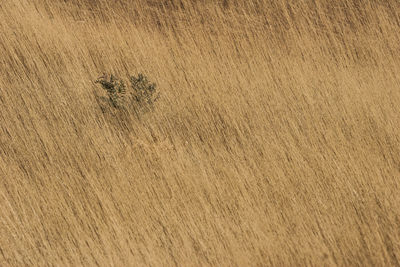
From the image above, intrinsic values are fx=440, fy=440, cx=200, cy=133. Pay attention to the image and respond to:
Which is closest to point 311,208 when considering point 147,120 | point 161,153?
point 161,153

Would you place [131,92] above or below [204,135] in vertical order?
above

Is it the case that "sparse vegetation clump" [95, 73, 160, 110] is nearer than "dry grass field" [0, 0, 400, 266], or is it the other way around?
"dry grass field" [0, 0, 400, 266]

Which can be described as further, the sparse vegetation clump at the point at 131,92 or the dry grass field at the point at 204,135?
the sparse vegetation clump at the point at 131,92

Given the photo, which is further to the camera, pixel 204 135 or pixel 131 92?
pixel 131 92
